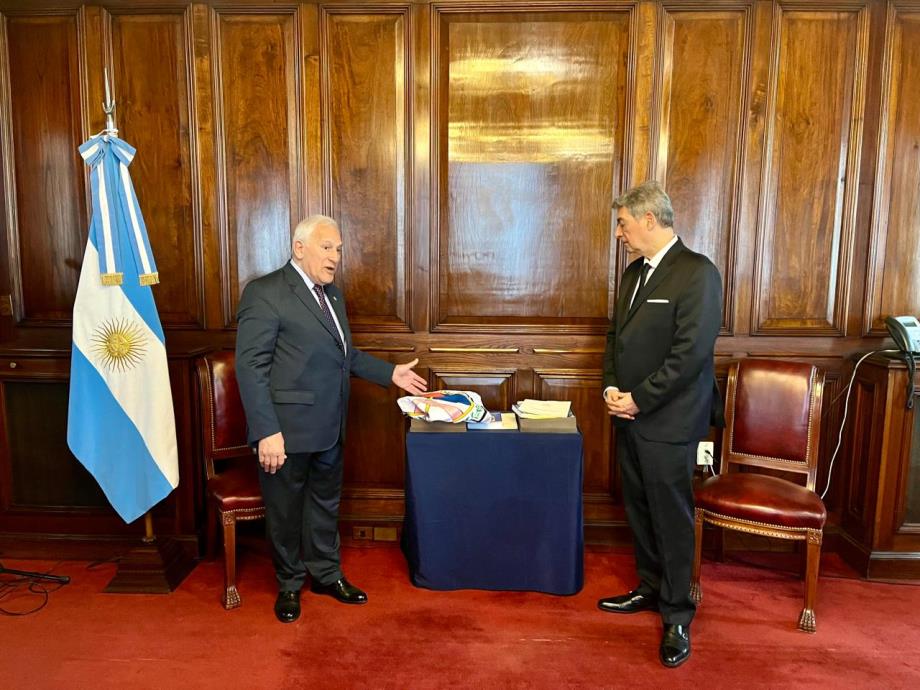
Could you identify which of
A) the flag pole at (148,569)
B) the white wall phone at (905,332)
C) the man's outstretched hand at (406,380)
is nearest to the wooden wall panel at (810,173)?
the white wall phone at (905,332)

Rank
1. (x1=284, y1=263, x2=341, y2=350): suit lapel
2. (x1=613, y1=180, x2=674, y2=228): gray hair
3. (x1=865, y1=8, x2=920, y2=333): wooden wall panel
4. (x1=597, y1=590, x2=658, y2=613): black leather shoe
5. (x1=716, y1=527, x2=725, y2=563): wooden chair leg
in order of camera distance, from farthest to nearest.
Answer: (x1=716, y1=527, x2=725, y2=563): wooden chair leg, (x1=865, y1=8, x2=920, y2=333): wooden wall panel, (x1=597, y1=590, x2=658, y2=613): black leather shoe, (x1=284, y1=263, x2=341, y2=350): suit lapel, (x1=613, y1=180, x2=674, y2=228): gray hair

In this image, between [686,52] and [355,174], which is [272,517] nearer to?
[355,174]

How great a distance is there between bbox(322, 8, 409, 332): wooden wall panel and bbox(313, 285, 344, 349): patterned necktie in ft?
2.31

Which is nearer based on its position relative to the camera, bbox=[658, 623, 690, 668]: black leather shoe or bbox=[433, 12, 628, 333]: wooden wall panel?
bbox=[658, 623, 690, 668]: black leather shoe

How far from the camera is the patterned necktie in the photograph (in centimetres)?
256

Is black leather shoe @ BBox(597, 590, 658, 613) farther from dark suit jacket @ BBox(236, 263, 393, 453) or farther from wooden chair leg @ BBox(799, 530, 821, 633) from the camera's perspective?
dark suit jacket @ BBox(236, 263, 393, 453)

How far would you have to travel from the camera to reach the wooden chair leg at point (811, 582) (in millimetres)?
2543

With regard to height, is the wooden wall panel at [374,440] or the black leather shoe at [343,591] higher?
the wooden wall panel at [374,440]

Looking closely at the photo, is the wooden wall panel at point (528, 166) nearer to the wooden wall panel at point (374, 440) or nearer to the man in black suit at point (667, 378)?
the wooden wall panel at point (374, 440)

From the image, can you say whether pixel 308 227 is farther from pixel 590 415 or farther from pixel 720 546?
pixel 720 546

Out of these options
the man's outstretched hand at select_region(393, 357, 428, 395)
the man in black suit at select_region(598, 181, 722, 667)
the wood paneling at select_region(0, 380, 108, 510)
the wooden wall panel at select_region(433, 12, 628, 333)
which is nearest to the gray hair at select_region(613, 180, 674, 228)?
the man in black suit at select_region(598, 181, 722, 667)

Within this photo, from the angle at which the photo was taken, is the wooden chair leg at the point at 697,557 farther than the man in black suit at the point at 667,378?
Yes

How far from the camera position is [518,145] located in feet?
10.6

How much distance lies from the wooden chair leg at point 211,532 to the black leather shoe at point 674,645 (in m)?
1.93
